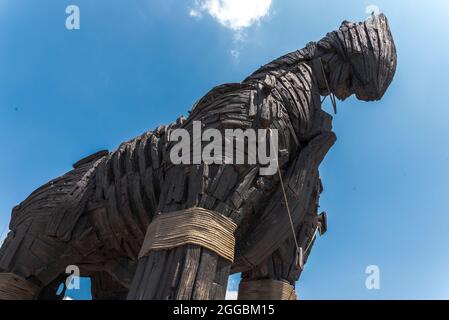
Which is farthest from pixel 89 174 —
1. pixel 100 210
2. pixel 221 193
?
pixel 221 193

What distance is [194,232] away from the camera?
3113mm

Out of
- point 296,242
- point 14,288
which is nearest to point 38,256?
point 14,288

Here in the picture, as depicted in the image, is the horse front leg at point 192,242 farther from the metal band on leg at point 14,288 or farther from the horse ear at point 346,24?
the horse ear at point 346,24

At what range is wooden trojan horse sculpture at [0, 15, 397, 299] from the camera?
319cm

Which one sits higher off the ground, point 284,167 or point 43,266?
point 284,167

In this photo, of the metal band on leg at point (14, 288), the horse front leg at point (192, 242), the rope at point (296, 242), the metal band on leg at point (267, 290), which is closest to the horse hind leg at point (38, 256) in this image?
the metal band on leg at point (14, 288)

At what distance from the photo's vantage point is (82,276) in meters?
4.48

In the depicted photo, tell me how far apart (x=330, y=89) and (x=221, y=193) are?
1522 millimetres

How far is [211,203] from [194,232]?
0.83 ft

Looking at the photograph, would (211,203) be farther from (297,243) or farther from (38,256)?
(38,256)
